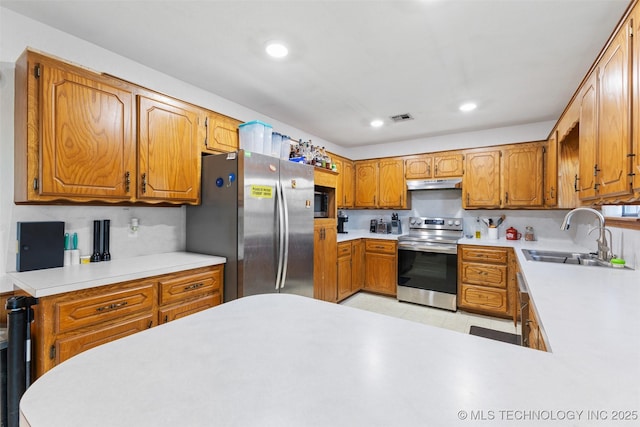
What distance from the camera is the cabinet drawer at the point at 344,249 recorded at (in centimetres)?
379

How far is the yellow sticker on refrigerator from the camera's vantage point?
7.68 ft

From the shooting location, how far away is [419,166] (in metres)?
4.22

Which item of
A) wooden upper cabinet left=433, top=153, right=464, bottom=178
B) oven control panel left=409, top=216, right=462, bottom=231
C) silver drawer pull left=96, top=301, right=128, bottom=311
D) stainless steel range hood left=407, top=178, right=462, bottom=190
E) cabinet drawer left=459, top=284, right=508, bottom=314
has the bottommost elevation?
cabinet drawer left=459, top=284, right=508, bottom=314

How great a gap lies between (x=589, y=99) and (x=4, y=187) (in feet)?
12.0

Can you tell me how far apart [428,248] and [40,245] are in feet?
12.3

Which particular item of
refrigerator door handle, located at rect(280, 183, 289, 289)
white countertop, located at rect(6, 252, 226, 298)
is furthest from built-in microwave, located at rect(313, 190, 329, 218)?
white countertop, located at rect(6, 252, 226, 298)

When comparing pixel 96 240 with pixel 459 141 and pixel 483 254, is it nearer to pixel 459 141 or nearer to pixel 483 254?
pixel 483 254

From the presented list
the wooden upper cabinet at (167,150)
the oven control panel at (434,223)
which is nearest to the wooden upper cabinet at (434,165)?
the oven control panel at (434,223)

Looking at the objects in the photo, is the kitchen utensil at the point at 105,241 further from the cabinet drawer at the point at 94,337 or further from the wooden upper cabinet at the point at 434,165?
the wooden upper cabinet at the point at 434,165

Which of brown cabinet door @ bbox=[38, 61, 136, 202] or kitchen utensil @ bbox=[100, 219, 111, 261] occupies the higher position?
brown cabinet door @ bbox=[38, 61, 136, 202]

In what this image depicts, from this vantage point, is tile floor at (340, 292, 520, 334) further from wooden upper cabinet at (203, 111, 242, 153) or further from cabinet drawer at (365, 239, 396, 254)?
wooden upper cabinet at (203, 111, 242, 153)

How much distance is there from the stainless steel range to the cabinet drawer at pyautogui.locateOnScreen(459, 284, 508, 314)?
4.7 inches

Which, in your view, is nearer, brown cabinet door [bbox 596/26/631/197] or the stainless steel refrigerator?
brown cabinet door [bbox 596/26/631/197]

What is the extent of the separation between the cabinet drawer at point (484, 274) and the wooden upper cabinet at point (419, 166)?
138 cm
